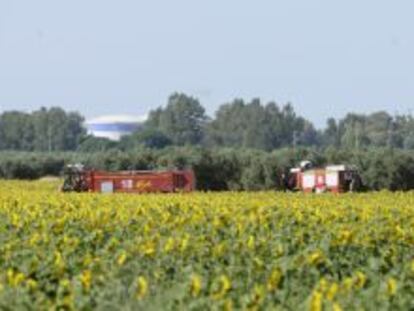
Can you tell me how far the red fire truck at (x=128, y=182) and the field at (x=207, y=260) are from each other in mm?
23889

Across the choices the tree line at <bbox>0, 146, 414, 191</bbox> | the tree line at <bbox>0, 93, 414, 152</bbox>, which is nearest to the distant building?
the tree line at <bbox>0, 93, 414, 152</bbox>

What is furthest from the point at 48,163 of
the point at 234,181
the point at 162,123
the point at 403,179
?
the point at 162,123

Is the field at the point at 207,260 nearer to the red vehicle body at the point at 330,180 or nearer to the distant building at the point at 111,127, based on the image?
the red vehicle body at the point at 330,180

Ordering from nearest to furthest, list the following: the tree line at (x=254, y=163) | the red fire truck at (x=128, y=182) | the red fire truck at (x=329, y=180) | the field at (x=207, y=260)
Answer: the field at (x=207, y=260) → the red fire truck at (x=128, y=182) → the red fire truck at (x=329, y=180) → the tree line at (x=254, y=163)

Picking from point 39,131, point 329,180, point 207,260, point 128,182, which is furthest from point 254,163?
point 39,131

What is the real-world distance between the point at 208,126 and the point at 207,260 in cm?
17426

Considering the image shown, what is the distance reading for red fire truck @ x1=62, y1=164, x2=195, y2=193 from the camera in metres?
39.7

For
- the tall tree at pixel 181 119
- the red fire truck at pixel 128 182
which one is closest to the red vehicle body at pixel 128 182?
the red fire truck at pixel 128 182

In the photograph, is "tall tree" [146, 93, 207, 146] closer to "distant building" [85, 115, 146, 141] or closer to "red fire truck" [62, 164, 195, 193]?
"distant building" [85, 115, 146, 141]

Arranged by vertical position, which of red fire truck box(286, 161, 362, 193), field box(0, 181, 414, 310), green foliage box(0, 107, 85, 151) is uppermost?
green foliage box(0, 107, 85, 151)

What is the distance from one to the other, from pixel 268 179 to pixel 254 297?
4857cm

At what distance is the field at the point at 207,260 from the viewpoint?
733cm

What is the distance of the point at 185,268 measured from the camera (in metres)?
9.09

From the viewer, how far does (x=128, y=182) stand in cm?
4000
